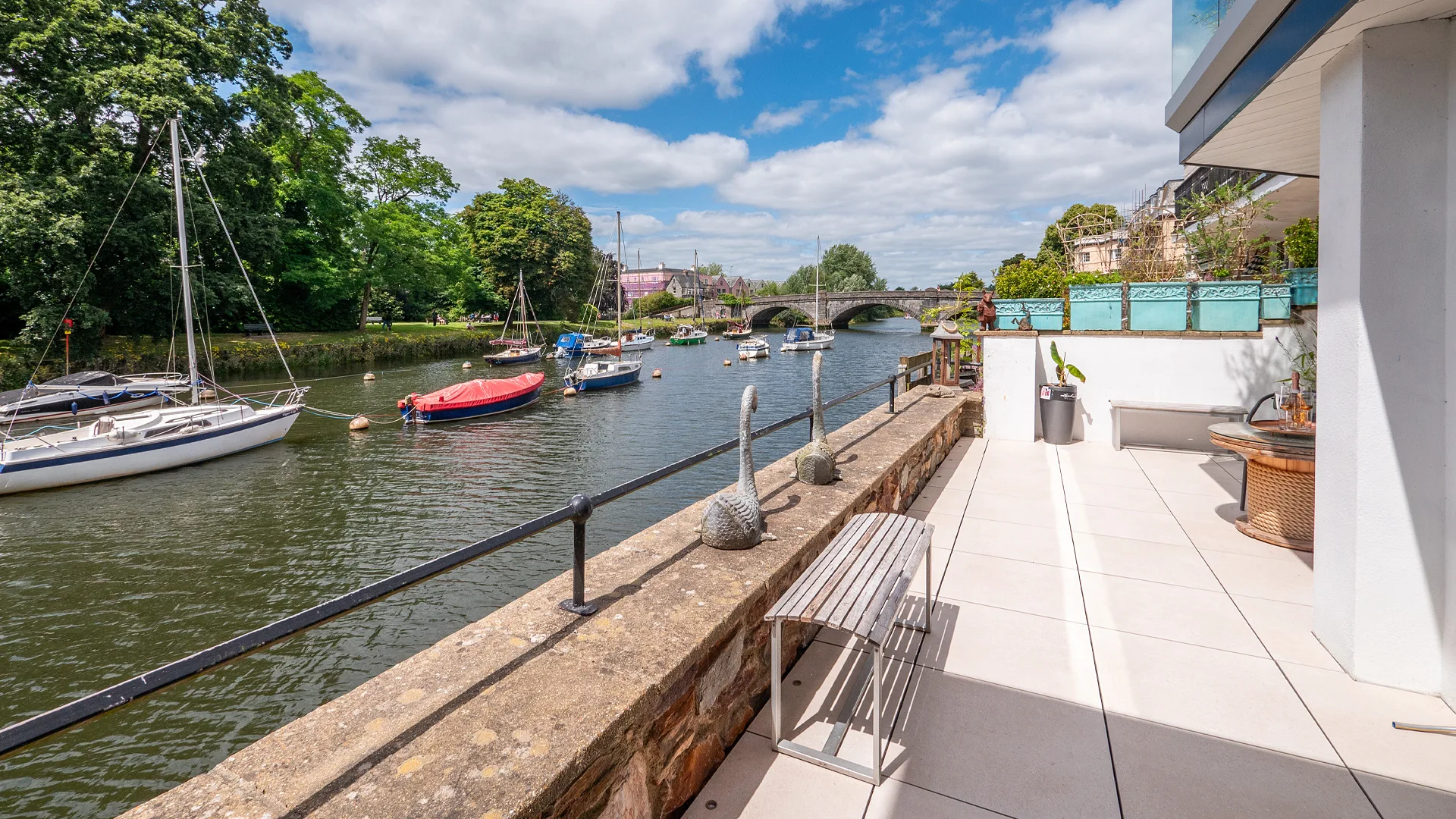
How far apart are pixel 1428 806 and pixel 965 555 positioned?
210 cm

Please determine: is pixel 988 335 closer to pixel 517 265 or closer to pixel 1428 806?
pixel 1428 806

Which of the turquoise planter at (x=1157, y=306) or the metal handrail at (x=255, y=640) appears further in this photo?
the turquoise planter at (x=1157, y=306)

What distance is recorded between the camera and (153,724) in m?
4.91

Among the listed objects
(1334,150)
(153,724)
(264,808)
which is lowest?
(153,724)

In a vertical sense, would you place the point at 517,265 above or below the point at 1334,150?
above

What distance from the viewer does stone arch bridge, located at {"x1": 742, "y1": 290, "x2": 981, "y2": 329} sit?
5016cm

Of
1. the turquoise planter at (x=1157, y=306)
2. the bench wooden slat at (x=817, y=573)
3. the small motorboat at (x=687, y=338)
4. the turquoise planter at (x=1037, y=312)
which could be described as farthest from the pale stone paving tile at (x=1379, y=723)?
the small motorboat at (x=687, y=338)

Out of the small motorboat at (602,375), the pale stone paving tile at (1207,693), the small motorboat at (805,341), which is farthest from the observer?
the small motorboat at (805,341)

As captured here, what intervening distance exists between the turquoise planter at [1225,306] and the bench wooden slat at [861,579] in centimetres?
583

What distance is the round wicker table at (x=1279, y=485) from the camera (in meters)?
3.60

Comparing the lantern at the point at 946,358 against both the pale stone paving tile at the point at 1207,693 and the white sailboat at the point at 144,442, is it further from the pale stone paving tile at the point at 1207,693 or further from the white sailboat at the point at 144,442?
the white sailboat at the point at 144,442

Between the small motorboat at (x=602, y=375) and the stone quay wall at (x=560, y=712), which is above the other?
the small motorboat at (x=602, y=375)

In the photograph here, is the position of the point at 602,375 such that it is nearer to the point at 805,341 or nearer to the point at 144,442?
the point at 144,442

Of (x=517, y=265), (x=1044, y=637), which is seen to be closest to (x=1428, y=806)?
(x=1044, y=637)
